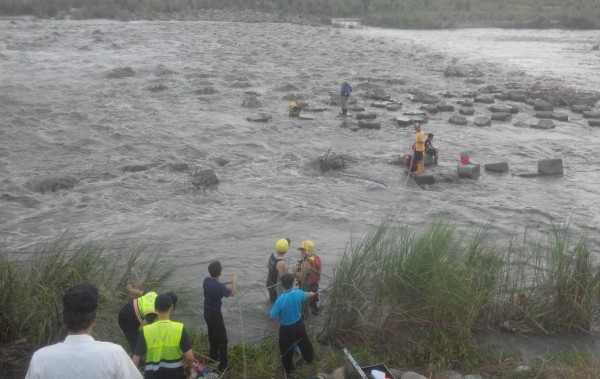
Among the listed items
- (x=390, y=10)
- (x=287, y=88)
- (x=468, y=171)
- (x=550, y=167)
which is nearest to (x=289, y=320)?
(x=468, y=171)

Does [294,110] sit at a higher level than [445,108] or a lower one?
higher

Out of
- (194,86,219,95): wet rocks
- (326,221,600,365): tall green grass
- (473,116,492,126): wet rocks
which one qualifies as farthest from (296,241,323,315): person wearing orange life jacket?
(194,86,219,95): wet rocks

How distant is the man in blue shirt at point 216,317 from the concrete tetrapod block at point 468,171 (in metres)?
10.9

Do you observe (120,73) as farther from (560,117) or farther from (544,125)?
(560,117)

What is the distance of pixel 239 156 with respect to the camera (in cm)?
1922

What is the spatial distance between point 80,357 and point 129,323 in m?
3.25

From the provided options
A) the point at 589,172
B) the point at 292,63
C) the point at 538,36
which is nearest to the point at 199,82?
the point at 292,63

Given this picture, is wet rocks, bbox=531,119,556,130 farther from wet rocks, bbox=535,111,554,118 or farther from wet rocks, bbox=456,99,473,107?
wet rocks, bbox=456,99,473,107

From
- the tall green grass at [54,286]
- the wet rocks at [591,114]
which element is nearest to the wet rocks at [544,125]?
the wet rocks at [591,114]

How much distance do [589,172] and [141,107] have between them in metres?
14.6

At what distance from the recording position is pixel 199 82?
1122 inches

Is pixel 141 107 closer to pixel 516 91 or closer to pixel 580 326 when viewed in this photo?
pixel 516 91

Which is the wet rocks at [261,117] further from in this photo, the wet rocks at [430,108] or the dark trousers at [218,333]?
the dark trousers at [218,333]

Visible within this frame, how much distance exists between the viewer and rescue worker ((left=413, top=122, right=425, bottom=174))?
1698cm
